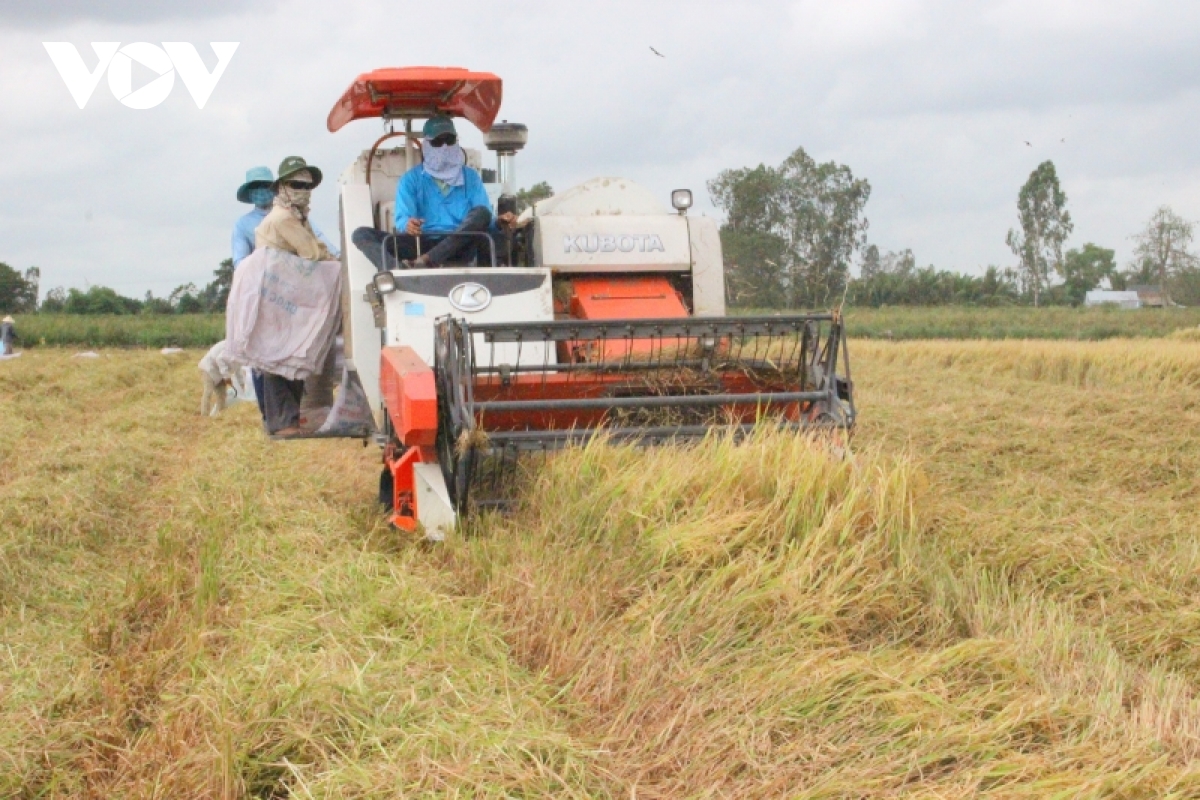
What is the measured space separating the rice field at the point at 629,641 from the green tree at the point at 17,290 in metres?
48.3

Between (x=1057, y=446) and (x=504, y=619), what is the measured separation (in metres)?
5.92

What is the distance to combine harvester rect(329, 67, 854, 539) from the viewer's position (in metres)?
5.74

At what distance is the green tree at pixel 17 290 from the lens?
5069cm

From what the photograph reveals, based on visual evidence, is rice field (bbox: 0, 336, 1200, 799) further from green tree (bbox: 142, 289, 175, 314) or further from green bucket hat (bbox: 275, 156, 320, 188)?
green tree (bbox: 142, 289, 175, 314)

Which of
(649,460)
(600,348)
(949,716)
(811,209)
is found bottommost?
(949,716)

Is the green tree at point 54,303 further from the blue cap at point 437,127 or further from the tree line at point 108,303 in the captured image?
the blue cap at point 437,127

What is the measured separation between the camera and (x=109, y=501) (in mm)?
7641

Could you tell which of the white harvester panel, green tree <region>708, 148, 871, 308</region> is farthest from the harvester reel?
green tree <region>708, 148, 871, 308</region>

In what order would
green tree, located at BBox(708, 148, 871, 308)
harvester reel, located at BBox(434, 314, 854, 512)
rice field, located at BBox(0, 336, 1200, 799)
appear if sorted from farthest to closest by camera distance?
green tree, located at BBox(708, 148, 871, 308) → harvester reel, located at BBox(434, 314, 854, 512) → rice field, located at BBox(0, 336, 1200, 799)

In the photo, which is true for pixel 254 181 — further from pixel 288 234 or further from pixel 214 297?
pixel 214 297

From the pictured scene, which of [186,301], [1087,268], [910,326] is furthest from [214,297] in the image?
[1087,268]

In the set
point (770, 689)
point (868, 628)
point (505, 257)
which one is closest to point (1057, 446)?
point (505, 257)

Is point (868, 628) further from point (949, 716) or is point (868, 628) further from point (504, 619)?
point (504, 619)

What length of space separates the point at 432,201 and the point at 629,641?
3908 mm
